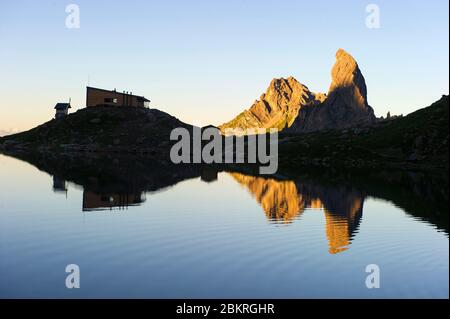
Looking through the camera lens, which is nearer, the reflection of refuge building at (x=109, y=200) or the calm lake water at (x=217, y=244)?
the calm lake water at (x=217, y=244)

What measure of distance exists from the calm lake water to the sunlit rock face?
21cm

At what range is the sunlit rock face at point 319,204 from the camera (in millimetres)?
40125

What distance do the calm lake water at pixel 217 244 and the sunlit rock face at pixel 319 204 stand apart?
0.21m

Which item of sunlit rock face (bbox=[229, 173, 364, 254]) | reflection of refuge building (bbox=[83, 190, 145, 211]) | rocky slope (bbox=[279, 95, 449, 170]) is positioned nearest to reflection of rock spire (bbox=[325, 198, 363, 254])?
sunlit rock face (bbox=[229, 173, 364, 254])

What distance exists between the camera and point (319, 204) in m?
59.1

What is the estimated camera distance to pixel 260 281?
24734 mm

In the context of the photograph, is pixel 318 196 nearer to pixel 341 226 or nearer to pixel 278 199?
pixel 278 199

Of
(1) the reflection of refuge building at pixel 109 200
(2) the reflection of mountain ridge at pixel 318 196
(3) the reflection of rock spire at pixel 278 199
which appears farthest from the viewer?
(1) the reflection of refuge building at pixel 109 200

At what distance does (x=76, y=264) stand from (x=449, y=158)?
151 metres

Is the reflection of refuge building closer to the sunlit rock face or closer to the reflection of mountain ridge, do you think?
the reflection of mountain ridge

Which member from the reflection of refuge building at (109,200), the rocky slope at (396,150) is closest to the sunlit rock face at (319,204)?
the reflection of refuge building at (109,200)

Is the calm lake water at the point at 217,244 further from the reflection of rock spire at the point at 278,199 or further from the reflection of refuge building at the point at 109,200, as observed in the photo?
the reflection of rock spire at the point at 278,199
